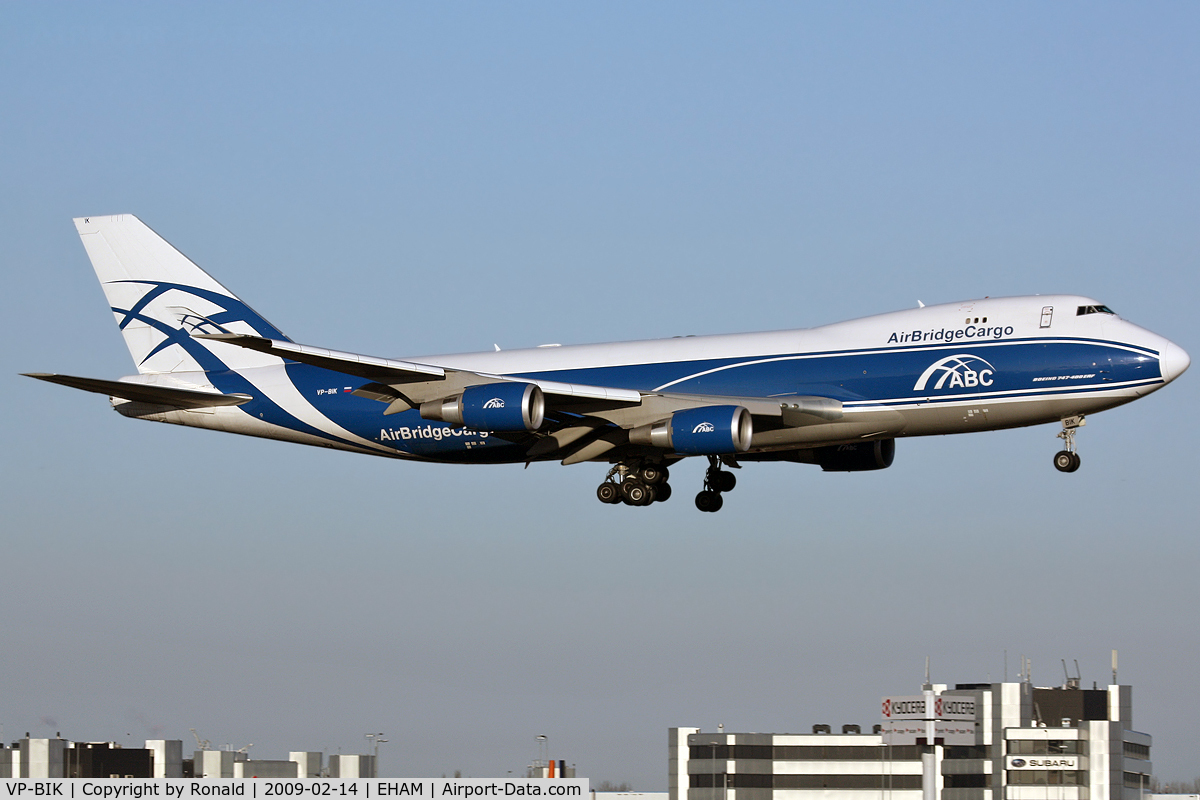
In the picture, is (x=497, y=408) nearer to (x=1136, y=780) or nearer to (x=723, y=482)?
(x=723, y=482)

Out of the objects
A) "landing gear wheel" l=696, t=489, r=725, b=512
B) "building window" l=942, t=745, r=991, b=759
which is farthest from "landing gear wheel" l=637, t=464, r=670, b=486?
"building window" l=942, t=745, r=991, b=759

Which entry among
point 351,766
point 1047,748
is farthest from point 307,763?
point 1047,748

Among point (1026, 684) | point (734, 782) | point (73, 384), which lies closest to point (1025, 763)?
point (1026, 684)

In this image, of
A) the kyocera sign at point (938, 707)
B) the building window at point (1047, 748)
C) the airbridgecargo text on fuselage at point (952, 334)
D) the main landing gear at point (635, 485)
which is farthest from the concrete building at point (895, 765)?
the airbridgecargo text on fuselage at point (952, 334)

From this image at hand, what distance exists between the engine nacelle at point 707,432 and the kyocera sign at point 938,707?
76.6 meters

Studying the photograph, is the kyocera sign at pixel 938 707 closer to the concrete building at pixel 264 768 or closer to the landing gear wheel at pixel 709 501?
the concrete building at pixel 264 768

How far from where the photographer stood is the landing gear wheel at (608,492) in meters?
54.2

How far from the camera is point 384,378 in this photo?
49562 millimetres

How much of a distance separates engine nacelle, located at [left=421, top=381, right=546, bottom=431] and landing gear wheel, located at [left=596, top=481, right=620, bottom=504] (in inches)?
243

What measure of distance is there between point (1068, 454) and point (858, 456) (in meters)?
8.67

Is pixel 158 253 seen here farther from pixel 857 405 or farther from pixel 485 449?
pixel 857 405

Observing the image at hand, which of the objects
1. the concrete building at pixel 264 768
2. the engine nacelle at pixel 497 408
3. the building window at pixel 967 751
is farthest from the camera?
the building window at pixel 967 751

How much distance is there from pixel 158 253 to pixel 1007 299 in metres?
31.1

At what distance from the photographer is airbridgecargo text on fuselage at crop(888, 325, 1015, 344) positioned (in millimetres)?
47438
